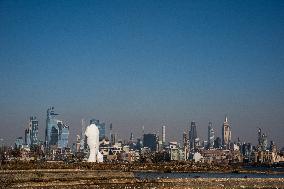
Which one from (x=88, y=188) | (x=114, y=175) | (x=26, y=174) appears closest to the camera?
(x=88, y=188)

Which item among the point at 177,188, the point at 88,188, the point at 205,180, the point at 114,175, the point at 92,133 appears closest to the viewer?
the point at 88,188

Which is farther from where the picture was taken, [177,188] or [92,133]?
[92,133]

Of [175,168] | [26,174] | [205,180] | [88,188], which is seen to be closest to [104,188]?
[88,188]

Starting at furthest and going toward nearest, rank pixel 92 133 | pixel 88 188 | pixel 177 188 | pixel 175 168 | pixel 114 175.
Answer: pixel 175 168 → pixel 92 133 → pixel 114 175 → pixel 177 188 → pixel 88 188

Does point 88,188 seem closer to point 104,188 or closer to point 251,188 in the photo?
point 104,188

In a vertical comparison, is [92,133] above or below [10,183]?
above

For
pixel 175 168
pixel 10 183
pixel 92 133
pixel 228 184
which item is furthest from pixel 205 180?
pixel 175 168

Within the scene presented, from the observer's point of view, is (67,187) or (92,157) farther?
(92,157)

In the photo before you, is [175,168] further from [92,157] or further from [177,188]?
[177,188]

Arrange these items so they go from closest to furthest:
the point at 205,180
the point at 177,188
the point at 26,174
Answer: the point at 177,188
the point at 26,174
the point at 205,180
